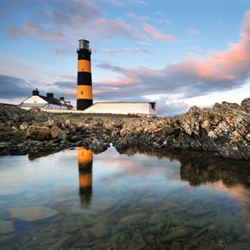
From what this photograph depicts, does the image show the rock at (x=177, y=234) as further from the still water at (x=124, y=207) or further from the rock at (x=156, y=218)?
the rock at (x=156, y=218)

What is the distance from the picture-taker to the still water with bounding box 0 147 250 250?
25.4ft

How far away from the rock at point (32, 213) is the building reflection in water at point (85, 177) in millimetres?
1674

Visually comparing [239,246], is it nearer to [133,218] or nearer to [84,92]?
[133,218]

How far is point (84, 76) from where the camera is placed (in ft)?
232

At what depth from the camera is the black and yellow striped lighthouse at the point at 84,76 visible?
70.9 metres

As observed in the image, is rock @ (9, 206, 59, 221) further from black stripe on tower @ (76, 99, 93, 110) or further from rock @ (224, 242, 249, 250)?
black stripe on tower @ (76, 99, 93, 110)

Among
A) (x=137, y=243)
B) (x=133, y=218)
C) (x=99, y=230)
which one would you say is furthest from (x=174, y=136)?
(x=137, y=243)

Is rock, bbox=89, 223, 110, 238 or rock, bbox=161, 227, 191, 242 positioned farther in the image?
rock, bbox=89, 223, 110, 238

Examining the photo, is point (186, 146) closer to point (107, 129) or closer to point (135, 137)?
point (135, 137)

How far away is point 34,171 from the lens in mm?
17438

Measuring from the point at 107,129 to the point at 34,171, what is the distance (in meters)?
28.8

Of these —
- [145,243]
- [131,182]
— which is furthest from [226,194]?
[145,243]

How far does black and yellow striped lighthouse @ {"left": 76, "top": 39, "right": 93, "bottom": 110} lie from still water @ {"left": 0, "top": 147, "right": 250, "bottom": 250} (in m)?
54.5

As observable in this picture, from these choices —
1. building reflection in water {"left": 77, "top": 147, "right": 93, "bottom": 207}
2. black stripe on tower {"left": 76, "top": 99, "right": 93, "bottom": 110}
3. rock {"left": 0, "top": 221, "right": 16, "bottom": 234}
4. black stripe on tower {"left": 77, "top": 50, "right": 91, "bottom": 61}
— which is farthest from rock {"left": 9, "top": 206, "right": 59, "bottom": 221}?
black stripe on tower {"left": 77, "top": 50, "right": 91, "bottom": 61}
